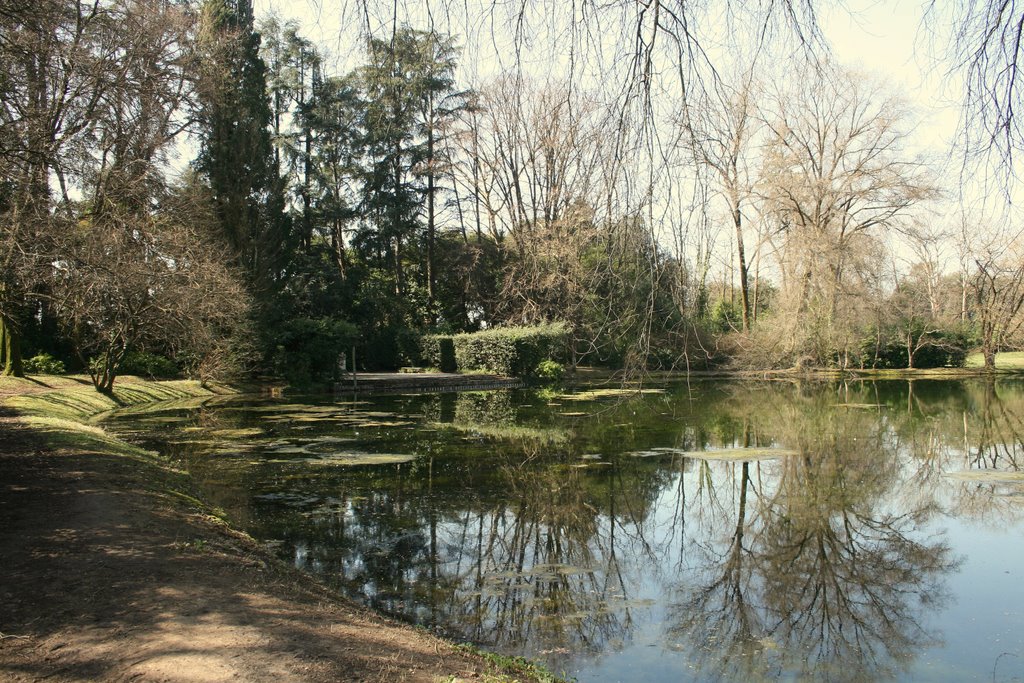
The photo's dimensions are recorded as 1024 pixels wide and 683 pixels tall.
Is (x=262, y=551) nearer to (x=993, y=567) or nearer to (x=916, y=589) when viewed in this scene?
(x=916, y=589)

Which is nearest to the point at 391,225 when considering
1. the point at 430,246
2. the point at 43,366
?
the point at 430,246

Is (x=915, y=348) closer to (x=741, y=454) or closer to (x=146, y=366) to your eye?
(x=741, y=454)

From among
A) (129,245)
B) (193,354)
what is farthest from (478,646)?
(193,354)

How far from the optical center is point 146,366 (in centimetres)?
2214

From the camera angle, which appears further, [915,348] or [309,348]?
[915,348]

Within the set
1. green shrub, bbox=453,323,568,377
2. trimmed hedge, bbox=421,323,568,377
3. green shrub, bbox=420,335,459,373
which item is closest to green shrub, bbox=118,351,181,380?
green shrub, bbox=420,335,459,373

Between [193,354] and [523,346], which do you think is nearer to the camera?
[193,354]

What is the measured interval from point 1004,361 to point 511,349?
81.2 feet

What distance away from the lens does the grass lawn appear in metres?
31.9

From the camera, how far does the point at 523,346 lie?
26828 mm

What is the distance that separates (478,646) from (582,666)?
692 mm

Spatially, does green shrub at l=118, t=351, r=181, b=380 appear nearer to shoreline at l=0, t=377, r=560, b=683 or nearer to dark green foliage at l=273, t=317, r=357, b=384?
dark green foliage at l=273, t=317, r=357, b=384

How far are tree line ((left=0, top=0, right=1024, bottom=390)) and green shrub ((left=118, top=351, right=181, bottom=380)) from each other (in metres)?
0.08

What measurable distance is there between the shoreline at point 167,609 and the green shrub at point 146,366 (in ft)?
51.6
